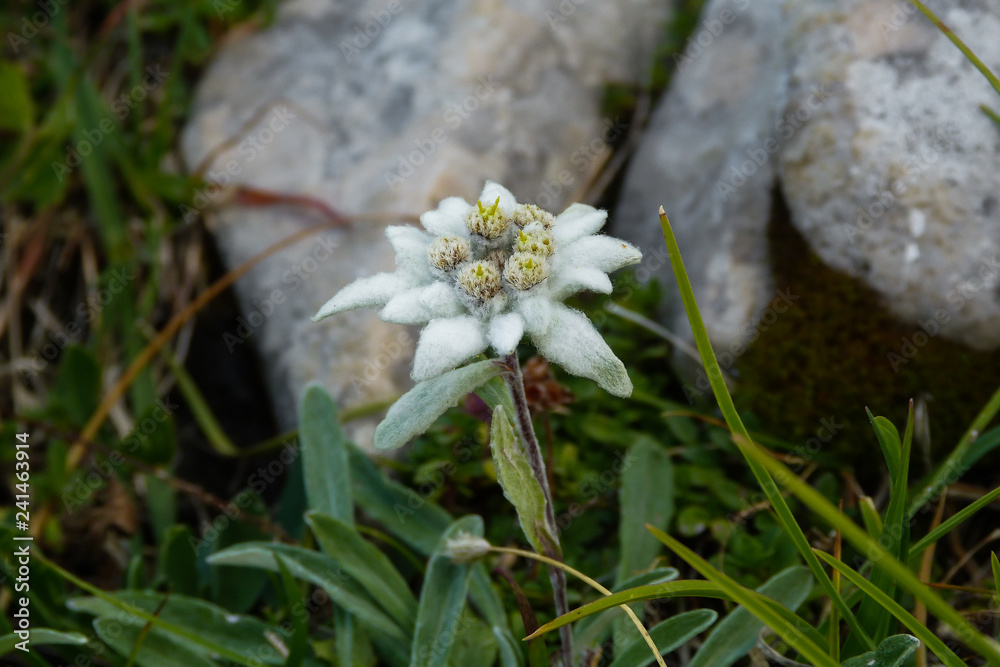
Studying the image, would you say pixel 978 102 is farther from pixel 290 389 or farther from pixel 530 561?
pixel 290 389

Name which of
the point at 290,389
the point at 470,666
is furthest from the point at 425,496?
the point at 290,389

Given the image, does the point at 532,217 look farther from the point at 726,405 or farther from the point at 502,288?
the point at 726,405

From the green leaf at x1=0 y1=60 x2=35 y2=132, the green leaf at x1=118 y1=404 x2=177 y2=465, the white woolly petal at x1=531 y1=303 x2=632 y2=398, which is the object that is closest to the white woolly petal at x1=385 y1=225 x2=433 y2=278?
the white woolly petal at x1=531 y1=303 x2=632 y2=398

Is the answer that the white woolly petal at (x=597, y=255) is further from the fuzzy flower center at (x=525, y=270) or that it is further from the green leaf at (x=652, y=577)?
the green leaf at (x=652, y=577)

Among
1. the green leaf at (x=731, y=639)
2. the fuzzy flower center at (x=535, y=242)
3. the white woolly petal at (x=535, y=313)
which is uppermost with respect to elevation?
the fuzzy flower center at (x=535, y=242)

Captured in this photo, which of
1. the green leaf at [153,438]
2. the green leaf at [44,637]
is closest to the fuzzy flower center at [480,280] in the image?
the green leaf at [44,637]

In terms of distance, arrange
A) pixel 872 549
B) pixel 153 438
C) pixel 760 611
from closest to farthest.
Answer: pixel 872 549 → pixel 760 611 → pixel 153 438

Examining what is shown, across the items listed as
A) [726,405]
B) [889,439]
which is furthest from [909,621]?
[726,405]

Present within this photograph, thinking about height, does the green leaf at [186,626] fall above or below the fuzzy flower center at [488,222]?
below
